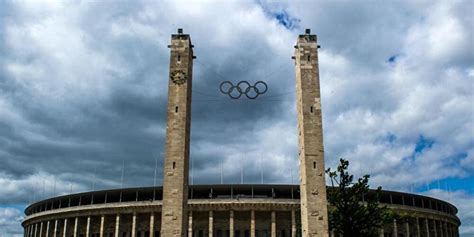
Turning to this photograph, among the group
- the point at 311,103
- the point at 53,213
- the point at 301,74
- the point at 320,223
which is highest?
the point at 301,74

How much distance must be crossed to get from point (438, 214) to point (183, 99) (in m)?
62.5

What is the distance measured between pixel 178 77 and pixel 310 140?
13339 millimetres

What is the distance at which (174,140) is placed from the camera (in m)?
38.9

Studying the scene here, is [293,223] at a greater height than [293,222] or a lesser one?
lesser

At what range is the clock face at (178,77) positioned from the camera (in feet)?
134

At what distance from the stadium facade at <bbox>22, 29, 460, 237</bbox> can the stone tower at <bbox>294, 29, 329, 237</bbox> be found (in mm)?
83

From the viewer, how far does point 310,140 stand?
128 feet

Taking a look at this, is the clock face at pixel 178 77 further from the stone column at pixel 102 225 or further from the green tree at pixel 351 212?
the stone column at pixel 102 225

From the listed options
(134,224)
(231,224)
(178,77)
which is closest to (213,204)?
(231,224)

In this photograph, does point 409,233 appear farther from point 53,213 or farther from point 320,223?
point 53,213

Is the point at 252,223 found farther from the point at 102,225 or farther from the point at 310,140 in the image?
the point at 310,140

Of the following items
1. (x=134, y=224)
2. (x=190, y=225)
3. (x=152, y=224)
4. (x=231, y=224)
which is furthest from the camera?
(x=134, y=224)

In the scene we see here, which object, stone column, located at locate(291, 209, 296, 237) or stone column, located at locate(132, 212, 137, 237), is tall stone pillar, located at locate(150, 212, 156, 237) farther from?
stone column, located at locate(291, 209, 296, 237)

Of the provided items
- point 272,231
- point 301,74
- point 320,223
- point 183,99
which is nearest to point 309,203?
point 320,223
